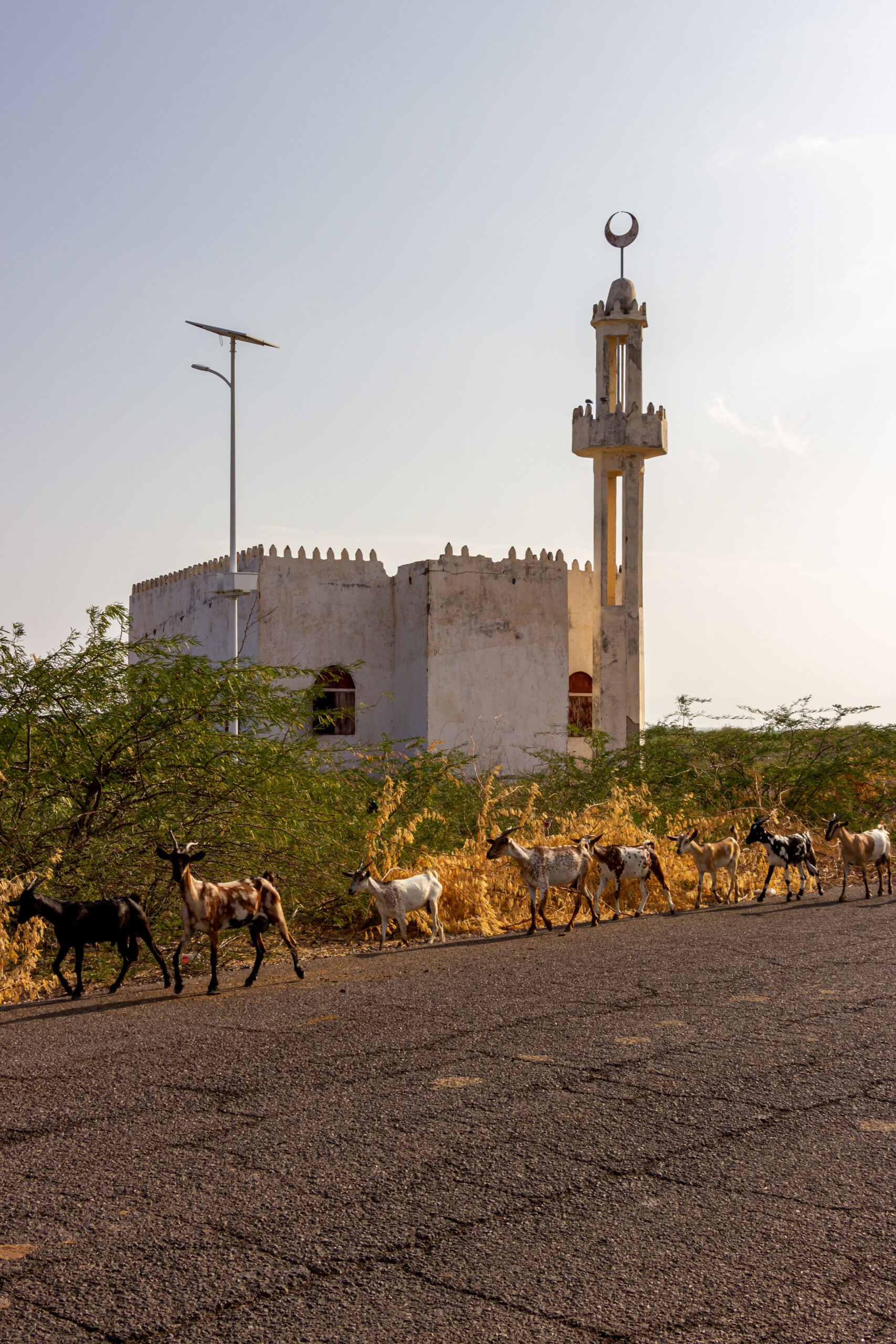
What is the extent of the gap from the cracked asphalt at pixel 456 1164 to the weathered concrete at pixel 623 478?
21.6 metres

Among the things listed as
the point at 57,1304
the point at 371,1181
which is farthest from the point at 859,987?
the point at 57,1304

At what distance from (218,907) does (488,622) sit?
768 inches

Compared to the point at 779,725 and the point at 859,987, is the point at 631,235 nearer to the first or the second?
the point at 779,725

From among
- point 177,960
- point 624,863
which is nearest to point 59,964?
point 177,960

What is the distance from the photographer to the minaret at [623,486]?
29312mm

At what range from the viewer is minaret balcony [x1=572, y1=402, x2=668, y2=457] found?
2914 cm

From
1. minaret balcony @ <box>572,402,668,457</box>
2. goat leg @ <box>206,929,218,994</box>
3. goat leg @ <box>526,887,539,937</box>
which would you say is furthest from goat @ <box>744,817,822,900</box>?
minaret balcony @ <box>572,402,668,457</box>

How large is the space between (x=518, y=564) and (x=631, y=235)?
992cm

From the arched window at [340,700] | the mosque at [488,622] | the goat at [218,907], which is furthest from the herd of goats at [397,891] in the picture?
the arched window at [340,700]

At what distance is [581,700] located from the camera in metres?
29.3

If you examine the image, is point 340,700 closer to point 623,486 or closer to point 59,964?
point 623,486

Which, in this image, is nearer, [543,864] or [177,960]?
[177,960]

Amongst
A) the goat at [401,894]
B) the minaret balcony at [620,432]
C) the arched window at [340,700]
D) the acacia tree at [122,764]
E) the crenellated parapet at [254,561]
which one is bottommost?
the goat at [401,894]

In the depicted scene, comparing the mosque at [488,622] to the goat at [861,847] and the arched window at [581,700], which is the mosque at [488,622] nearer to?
the arched window at [581,700]
